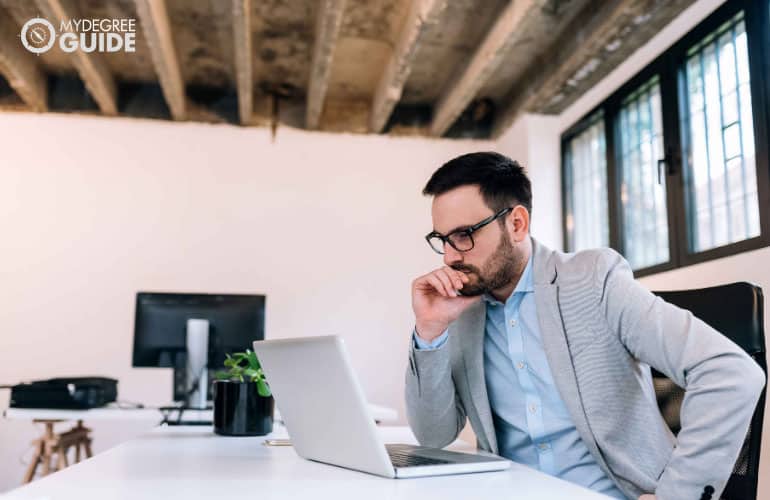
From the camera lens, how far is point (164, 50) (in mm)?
3836

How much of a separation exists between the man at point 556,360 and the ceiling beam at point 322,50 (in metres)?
2.06

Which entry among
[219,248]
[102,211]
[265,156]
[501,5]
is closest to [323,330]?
[219,248]

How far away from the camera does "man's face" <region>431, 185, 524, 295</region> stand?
1.54 meters

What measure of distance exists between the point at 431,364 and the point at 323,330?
346 cm

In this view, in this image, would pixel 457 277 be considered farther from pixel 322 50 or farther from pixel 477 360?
pixel 322 50

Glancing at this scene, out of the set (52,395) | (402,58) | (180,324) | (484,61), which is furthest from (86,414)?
(484,61)

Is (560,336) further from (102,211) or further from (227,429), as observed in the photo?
(102,211)

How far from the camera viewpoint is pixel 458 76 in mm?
4660

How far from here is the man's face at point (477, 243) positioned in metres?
1.54

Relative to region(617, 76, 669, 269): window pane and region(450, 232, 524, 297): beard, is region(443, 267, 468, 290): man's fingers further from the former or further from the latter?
region(617, 76, 669, 269): window pane
